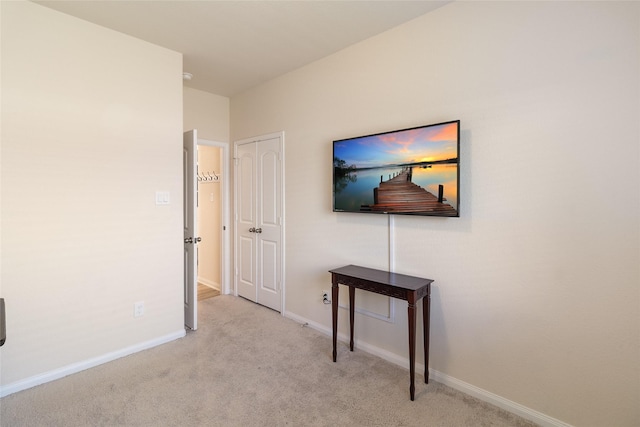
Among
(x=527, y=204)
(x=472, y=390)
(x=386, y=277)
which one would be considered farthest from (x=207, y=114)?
(x=472, y=390)

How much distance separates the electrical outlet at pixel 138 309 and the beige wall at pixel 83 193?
0.11 ft

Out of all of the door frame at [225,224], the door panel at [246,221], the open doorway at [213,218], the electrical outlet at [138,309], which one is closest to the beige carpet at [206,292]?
the open doorway at [213,218]

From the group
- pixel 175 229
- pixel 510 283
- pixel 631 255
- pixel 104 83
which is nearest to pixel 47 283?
pixel 175 229

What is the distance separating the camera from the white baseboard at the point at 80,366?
2.21 meters

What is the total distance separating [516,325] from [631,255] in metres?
0.72

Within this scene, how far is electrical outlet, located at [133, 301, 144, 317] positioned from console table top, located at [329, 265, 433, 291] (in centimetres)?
178

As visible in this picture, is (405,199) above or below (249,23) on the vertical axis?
below

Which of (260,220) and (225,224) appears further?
(225,224)

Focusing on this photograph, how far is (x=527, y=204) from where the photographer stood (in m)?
1.94

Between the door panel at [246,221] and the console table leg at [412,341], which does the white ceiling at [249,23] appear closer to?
the door panel at [246,221]

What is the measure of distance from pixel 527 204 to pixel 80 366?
3.46 m

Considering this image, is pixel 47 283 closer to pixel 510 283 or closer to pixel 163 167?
pixel 163 167

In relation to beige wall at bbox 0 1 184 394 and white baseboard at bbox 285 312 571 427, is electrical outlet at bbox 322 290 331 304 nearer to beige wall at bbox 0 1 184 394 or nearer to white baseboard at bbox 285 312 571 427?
white baseboard at bbox 285 312 571 427

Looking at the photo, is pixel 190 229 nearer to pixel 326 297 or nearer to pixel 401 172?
pixel 326 297
